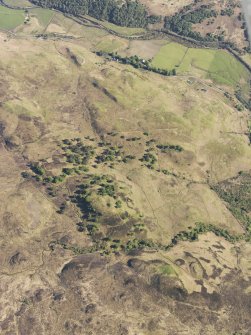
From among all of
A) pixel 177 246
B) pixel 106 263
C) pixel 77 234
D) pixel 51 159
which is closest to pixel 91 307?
pixel 106 263

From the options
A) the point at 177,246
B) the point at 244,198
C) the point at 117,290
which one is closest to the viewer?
the point at 117,290

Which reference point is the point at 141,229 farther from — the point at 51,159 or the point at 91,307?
the point at 51,159

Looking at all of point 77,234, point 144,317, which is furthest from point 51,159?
point 144,317

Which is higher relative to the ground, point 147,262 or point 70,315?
point 147,262

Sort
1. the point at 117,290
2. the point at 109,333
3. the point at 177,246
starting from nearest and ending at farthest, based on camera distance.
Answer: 1. the point at 109,333
2. the point at 117,290
3. the point at 177,246

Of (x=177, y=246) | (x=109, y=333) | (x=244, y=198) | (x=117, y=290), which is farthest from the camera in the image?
(x=244, y=198)

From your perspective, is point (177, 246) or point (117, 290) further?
point (177, 246)

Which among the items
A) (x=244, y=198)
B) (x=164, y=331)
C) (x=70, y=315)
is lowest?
(x=70, y=315)

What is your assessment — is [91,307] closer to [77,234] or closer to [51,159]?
[77,234]

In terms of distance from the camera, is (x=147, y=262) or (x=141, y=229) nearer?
(x=147, y=262)
